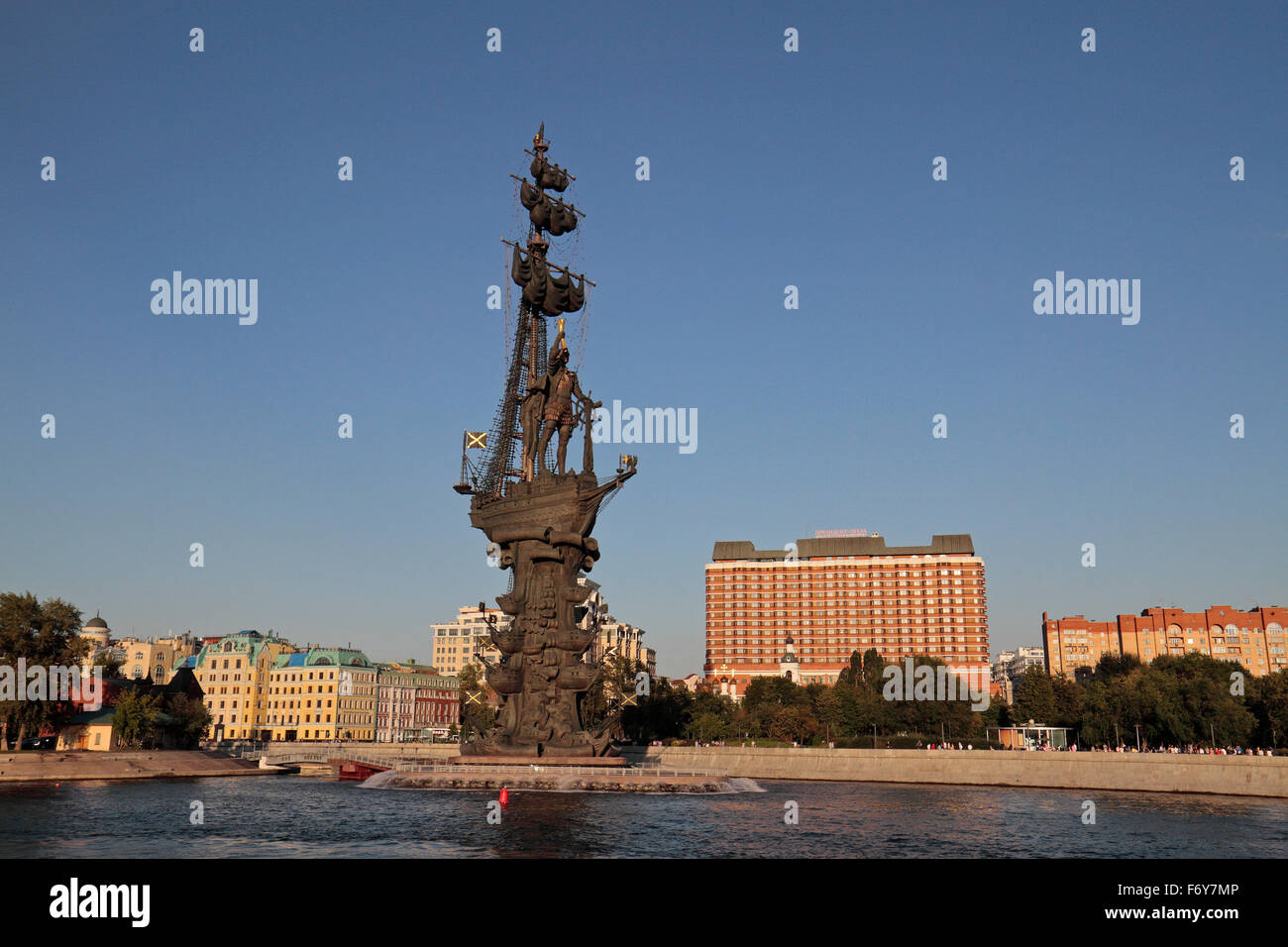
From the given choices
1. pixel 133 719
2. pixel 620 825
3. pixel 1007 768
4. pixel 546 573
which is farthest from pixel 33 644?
pixel 1007 768

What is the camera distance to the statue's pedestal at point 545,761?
66.9m

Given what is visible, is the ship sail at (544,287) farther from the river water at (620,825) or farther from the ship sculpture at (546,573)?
the river water at (620,825)

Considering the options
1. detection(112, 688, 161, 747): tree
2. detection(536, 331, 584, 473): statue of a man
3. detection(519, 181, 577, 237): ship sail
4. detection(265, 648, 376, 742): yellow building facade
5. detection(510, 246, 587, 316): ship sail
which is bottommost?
detection(265, 648, 376, 742): yellow building facade

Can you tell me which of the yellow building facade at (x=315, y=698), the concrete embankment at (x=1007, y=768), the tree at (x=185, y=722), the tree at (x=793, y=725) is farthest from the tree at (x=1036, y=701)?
the yellow building facade at (x=315, y=698)

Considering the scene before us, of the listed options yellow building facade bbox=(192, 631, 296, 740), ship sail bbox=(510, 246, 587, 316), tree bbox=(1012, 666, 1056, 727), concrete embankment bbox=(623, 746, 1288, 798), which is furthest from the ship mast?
yellow building facade bbox=(192, 631, 296, 740)

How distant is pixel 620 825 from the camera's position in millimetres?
42344

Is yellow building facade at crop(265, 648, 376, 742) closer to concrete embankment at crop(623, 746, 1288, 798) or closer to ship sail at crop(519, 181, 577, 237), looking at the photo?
concrete embankment at crop(623, 746, 1288, 798)

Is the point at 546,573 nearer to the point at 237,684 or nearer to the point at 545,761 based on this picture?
the point at 545,761

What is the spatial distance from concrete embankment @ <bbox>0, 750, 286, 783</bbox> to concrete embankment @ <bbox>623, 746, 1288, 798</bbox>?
43.5m

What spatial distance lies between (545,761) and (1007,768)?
41617 mm

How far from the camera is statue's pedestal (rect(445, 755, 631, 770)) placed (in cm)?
6688

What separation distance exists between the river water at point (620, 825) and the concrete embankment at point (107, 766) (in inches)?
529

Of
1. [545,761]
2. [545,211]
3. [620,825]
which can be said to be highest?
[545,211]
